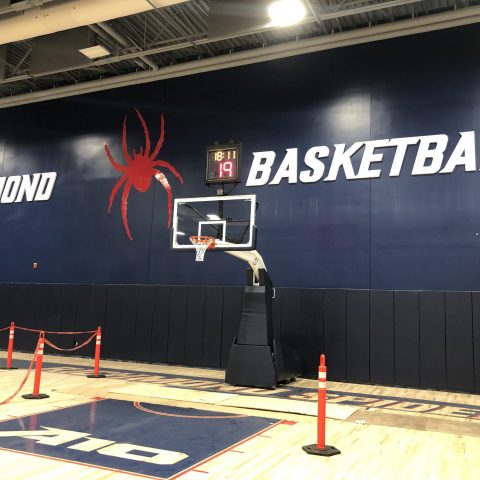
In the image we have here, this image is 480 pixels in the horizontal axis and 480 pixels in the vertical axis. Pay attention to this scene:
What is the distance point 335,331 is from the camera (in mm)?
11102

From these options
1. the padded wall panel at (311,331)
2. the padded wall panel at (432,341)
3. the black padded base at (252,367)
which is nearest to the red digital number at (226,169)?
the black padded base at (252,367)

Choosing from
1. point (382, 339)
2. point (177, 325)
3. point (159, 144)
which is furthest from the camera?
point (159, 144)

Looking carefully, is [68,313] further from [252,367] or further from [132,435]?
[132,435]

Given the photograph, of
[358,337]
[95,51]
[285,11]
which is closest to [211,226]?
[358,337]

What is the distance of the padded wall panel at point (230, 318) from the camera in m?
12.0

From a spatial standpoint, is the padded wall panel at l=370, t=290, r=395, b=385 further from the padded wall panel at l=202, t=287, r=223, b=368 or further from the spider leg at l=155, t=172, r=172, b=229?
the spider leg at l=155, t=172, r=172, b=229

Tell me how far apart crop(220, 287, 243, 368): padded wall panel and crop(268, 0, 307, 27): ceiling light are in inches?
242

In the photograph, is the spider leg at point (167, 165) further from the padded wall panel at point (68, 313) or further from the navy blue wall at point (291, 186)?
the padded wall panel at point (68, 313)

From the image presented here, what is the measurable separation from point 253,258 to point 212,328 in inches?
129

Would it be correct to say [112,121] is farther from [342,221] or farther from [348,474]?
[348,474]


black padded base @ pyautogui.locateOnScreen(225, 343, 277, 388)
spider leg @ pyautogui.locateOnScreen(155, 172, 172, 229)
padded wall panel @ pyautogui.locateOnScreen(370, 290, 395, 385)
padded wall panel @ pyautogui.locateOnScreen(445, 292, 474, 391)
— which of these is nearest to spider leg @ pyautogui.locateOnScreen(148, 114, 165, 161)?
spider leg @ pyautogui.locateOnScreen(155, 172, 172, 229)

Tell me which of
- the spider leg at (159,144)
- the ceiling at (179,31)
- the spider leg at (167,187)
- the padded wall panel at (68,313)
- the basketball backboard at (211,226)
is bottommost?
the padded wall panel at (68,313)

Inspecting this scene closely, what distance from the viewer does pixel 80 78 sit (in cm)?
1541

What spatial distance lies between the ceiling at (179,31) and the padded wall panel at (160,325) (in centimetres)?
625
